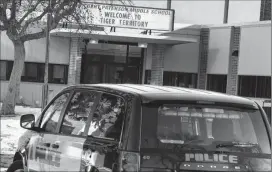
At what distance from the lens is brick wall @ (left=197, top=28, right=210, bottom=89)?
28.5 m

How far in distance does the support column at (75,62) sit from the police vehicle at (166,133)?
22049mm

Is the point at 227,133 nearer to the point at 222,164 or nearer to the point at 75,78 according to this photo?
the point at 222,164

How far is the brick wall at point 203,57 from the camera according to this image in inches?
1121

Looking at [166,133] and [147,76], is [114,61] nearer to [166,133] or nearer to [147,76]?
[147,76]

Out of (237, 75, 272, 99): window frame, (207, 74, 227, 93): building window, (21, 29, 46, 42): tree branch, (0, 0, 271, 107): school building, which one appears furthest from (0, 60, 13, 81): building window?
(237, 75, 272, 99): window frame

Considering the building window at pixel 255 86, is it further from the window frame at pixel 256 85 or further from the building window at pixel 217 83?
the building window at pixel 217 83

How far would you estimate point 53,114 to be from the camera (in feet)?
21.1

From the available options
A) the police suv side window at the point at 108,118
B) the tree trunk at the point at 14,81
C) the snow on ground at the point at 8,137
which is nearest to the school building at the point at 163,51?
the tree trunk at the point at 14,81

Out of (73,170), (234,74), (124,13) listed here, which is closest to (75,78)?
(124,13)

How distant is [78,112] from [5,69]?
23179 millimetres

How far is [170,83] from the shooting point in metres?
29.0

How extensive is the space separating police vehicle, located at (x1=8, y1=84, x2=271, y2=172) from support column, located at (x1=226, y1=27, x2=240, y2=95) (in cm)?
2181

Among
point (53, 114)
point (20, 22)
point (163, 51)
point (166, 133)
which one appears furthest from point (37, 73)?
point (166, 133)

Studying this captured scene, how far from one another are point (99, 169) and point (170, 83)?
24.2 metres
